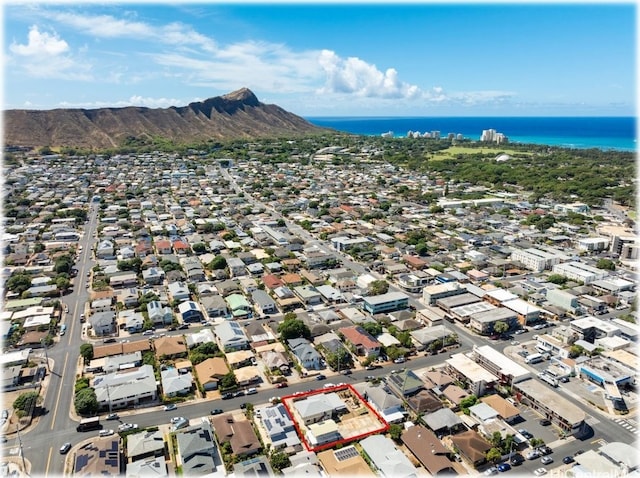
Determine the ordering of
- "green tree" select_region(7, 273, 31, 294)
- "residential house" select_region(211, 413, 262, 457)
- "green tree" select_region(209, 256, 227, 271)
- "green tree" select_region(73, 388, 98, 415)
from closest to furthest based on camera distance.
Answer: "residential house" select_region(211, 413, 262, 457) < "green tree" select_region(73, 388, 98, 415) < "green tree" select_region(7, 273, 31, 294) < "green tree" select_region(209, 256, 227, 271)

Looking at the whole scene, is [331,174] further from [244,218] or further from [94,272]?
[94,272]

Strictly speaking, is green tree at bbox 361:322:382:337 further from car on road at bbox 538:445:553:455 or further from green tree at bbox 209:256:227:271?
green tree at bbox 209:256:227:271

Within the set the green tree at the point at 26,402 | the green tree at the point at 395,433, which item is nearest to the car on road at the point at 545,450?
the green tree at the point at 395,433

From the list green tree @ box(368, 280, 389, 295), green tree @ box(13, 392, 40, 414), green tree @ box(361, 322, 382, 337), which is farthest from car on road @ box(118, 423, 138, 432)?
green tree @ box(368, 280, 389, 295)

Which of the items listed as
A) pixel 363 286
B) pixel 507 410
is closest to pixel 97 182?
pixel 363 286

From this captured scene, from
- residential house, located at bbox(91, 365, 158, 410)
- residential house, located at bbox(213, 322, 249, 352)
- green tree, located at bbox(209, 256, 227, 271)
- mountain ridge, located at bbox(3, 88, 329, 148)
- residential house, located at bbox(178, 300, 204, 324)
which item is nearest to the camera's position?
residential house, located at bbox(91, 365, 158, 410)

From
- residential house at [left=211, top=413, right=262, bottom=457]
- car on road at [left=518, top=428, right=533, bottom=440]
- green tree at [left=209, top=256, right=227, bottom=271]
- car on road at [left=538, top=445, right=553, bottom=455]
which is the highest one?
green tree at [left=209, top=256, right=227, bottom=271]

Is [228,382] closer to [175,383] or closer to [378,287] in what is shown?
[175,383]
